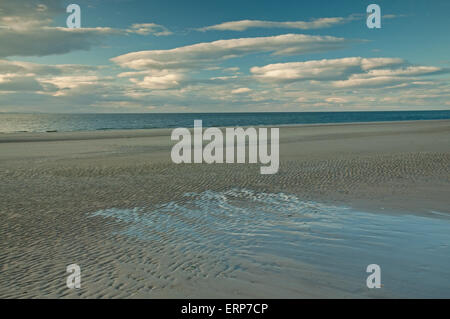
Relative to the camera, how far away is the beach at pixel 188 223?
6555 mm

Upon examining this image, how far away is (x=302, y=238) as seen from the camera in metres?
8.90

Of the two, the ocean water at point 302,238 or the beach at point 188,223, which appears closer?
the beach at point 188,223

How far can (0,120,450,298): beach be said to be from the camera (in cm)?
655

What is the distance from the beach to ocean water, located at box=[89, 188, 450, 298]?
0.05 meters

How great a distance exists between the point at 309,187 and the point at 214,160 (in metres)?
9.68

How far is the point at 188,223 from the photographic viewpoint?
1073 centimetres

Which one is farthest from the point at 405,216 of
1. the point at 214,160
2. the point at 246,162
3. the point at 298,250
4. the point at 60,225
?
the point at 214,160

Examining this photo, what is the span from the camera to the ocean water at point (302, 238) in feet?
22.3

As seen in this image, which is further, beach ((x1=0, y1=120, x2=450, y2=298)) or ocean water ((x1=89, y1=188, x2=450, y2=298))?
ocean water ((x1=89, y1=188, x2=450, y2=298))

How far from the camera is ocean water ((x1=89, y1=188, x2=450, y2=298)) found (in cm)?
681

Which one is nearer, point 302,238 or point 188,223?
point 302,238

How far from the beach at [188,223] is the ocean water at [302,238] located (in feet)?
0.15

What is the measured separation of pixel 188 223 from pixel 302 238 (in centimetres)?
347

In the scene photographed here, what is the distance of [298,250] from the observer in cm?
806
